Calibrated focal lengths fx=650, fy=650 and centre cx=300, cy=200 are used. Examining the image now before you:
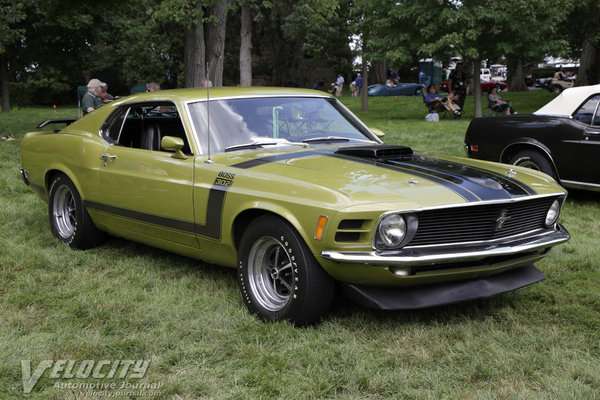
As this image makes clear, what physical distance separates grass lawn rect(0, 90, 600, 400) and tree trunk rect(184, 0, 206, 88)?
11277 millimetres

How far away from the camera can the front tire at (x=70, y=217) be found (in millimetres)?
5672

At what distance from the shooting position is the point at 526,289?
4.71 meters

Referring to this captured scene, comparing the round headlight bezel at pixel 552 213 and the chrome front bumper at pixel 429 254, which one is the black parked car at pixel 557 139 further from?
the chrome front bumper at pixel 429 254

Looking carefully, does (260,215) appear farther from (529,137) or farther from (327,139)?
(529,137)

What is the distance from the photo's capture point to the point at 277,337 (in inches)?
148

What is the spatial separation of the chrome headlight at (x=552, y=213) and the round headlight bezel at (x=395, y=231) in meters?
1.24

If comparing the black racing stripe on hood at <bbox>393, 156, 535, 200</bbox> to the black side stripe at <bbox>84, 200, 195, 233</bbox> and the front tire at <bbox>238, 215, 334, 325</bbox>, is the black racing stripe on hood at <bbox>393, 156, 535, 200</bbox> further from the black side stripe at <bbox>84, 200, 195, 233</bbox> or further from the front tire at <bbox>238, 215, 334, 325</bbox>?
the black side stripe at <bbox>84, 200, 195, 233</bbox>

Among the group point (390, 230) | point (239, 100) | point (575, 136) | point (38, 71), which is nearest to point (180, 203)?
point (239, 100)

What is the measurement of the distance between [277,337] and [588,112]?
18.6 ft

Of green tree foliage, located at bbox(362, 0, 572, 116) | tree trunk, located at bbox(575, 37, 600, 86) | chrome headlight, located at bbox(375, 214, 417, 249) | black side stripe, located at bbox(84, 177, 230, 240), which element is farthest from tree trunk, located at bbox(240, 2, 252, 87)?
chrome headlight, located at bbox(375, 214, 417, 249)

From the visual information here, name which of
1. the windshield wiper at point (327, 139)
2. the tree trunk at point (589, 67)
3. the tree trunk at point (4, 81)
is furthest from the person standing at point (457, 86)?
the tree trunk at point (4, 81)

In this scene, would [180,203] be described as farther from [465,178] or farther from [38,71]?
[38,71]

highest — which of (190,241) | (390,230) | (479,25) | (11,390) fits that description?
(479,25)

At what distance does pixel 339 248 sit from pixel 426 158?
1409 mm
